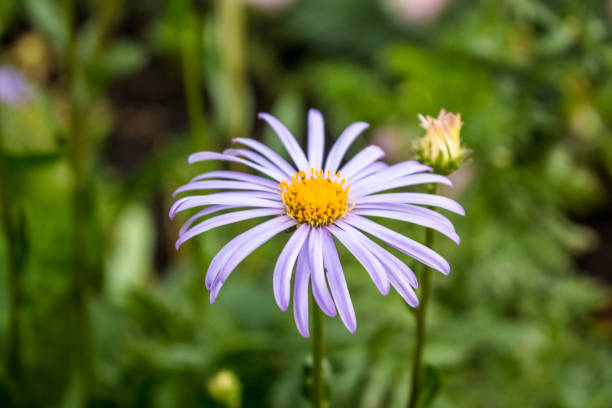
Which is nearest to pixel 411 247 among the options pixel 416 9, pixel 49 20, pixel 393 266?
pixel 393 266

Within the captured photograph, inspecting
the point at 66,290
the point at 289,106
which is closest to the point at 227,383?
the point at 66,290

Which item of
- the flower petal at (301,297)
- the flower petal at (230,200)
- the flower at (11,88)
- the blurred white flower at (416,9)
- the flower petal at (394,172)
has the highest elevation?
the blurred white flower at (416,9)

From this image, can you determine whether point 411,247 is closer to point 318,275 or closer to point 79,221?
point 318,275

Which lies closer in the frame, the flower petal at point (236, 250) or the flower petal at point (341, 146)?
the flower petal at point (236, 250)

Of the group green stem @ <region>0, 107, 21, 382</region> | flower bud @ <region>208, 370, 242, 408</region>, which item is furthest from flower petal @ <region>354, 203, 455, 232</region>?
green stem @ <region>0, 107, 21, 382</region>

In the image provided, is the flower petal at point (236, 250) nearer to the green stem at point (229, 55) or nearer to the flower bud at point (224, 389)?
the flower bud at point (224, 389)

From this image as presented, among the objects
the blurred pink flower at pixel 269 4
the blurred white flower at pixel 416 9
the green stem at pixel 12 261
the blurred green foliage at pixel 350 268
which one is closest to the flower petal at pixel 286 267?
the blurred green foliage at pixel 350 268

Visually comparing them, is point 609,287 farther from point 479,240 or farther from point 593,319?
point 479,240

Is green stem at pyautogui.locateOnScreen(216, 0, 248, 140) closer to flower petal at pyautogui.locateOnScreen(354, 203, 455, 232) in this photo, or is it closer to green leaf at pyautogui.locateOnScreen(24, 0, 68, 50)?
green leaf at pyautogui.locateOnScreen(24, 0, 68, 50)
